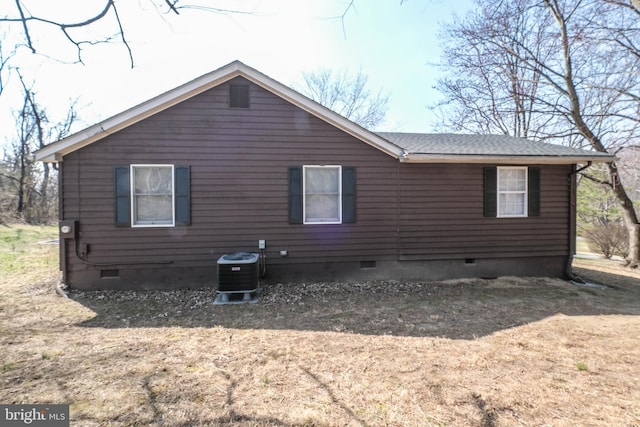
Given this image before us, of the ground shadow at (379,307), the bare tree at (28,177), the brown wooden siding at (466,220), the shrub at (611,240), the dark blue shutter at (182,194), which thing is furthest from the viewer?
the bare tree at (28,177)

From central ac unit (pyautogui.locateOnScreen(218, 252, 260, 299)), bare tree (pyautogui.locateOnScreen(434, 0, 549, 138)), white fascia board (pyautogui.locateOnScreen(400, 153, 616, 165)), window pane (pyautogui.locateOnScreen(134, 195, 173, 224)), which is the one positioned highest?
bare tree (pyautogui.locateOnScreen(434, 0, 549, 138))

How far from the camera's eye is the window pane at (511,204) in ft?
24.5

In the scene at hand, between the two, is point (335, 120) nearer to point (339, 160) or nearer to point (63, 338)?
point (339, 160)

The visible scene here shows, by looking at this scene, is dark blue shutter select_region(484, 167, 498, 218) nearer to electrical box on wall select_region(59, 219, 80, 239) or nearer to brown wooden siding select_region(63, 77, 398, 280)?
brown wooden siding select_region(63, 77, 398, 280)

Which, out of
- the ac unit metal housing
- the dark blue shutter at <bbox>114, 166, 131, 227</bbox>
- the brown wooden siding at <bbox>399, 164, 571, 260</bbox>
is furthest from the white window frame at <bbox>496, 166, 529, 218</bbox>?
the dark blue shutter at <bbox>114, 166, 131, 227</bbox>

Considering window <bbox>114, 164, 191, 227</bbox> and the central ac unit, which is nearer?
the central ac unit

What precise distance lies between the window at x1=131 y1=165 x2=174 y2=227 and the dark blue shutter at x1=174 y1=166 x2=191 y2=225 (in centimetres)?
16

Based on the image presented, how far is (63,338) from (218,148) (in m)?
4.08

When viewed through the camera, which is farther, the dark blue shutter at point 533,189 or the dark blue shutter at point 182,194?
the dark blue shutter at point 533,189

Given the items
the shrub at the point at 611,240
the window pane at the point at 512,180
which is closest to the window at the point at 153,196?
the window pane at the point at 512,180

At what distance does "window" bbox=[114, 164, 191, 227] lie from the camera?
6133 millimetres

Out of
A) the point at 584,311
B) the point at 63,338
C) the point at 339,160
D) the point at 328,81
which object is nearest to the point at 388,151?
the point at 339,160

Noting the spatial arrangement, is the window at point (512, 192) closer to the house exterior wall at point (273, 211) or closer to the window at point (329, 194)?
the house exterior wall at point (273, 211)

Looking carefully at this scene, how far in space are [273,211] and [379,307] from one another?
2948mm
